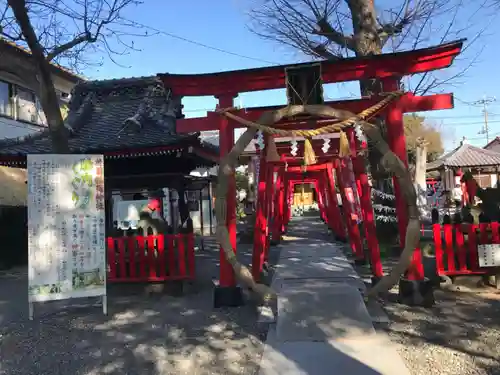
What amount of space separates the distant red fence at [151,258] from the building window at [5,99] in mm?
12406

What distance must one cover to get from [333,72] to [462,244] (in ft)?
11.3

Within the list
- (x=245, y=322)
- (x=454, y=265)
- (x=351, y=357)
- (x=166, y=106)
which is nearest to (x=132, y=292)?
(x=245, y=322)

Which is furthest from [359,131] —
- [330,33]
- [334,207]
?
[334,207]

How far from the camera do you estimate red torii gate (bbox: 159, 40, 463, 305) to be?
6.49m

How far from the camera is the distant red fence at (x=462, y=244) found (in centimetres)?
711

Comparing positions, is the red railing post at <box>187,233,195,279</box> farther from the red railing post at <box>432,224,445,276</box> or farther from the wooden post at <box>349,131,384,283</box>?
the red railing post at <box>432,224,445,276</box>

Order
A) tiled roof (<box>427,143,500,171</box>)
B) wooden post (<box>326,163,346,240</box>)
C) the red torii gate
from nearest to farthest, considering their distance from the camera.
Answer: the red torii gate → wooden post (<box>326,163,346,240</box>) → tiled roof (<box>427,143,500,171</box>)

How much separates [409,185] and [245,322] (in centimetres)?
284

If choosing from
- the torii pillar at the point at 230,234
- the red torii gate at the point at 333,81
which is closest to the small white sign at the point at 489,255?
the red torii gate at the point at 333,81

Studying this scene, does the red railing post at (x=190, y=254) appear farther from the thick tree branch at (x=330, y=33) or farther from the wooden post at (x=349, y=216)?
the thick tree branch at (x=330, y=33)

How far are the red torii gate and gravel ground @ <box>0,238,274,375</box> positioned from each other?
90 cm

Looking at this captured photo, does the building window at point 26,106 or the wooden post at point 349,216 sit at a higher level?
the building window at point 26,106

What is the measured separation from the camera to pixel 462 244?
23.6ft

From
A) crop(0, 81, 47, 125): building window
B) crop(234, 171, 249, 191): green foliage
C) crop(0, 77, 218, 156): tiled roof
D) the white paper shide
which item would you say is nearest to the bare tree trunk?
the white paper shide
